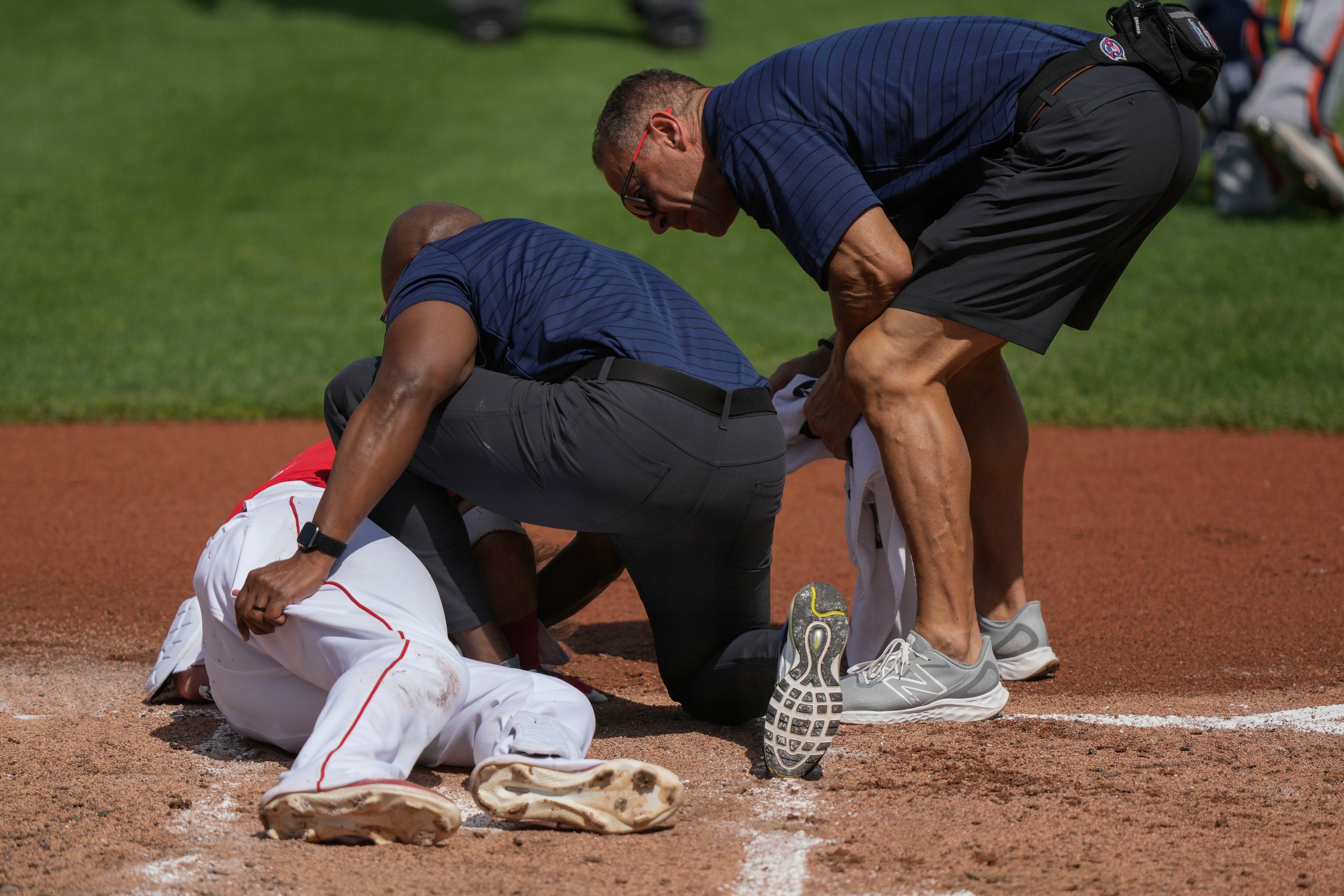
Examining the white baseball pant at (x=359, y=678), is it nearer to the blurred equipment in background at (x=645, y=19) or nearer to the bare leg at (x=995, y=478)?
the bare leg at (x=995, y=478)

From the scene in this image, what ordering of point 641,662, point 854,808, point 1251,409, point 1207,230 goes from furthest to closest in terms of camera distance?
point 1207,230, point 1251,409, point 641,662, point 854,808

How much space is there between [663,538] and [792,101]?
3.53 feet

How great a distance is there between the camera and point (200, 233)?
11.3 m

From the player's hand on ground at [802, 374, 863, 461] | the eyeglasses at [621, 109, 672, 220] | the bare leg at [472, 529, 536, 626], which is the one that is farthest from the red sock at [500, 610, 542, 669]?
the eyeglasses at [621, 109, 672, 220]

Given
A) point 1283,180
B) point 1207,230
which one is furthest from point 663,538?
point 1283,180

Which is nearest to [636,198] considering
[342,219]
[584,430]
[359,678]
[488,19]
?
[584,430]

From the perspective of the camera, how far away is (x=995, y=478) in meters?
3.47

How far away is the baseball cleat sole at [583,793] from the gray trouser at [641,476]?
1.87ft

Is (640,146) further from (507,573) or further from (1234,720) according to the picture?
(1234,720)

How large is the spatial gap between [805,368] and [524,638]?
1.12 metres

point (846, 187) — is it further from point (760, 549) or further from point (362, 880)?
point (362, 880)

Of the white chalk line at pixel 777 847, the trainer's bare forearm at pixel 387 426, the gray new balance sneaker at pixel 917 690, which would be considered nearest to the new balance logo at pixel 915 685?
the gray new balance sneaker at pixel 917 690

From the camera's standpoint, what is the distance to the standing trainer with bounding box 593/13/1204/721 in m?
2.90

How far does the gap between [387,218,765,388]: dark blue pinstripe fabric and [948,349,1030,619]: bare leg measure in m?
0.82
